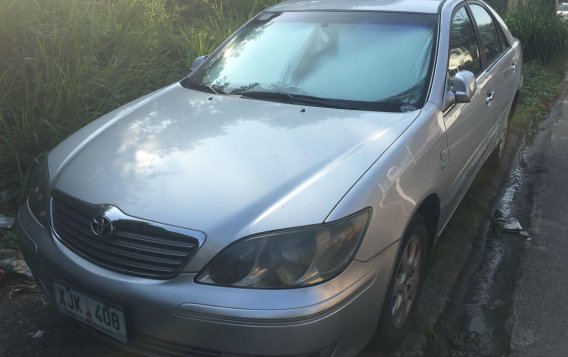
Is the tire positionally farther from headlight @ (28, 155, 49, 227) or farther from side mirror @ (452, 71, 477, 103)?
headlight @ (28, 155, 49, 227)

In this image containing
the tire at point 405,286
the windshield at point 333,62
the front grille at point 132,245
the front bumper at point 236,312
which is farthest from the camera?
the windshield at point 333,62

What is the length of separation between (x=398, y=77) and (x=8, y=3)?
3077 millimetres

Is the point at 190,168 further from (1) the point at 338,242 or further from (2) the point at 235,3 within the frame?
(2) the point at 235,3

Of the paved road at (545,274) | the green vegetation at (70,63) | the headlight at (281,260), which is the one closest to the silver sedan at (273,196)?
the headlight at (281,260)

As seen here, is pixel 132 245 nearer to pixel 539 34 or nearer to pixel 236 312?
pixel 236 312

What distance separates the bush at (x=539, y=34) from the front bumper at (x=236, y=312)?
30.5 feet

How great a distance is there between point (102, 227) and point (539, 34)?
390 inches

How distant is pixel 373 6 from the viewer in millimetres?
3428

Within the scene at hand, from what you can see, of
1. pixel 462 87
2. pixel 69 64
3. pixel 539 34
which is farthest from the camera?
pixel 539 34

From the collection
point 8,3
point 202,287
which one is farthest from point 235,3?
point 202,287

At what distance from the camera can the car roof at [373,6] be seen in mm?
3326

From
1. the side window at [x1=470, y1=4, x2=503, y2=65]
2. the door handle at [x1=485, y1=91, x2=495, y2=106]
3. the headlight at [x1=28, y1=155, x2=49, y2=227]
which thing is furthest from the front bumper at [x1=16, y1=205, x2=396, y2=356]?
the side window at [x1=470, y1=4, x2=503, y2=65]

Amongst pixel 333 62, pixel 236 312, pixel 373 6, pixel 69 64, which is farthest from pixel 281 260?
pixel 69 64

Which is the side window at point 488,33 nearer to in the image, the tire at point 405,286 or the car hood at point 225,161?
the car hood at point 225,161
